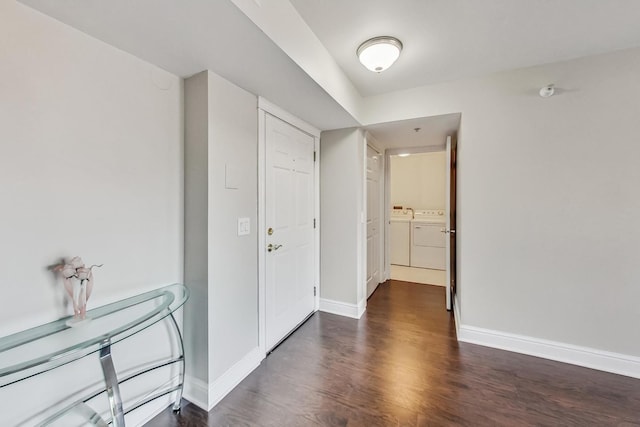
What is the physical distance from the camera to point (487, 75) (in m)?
2.24

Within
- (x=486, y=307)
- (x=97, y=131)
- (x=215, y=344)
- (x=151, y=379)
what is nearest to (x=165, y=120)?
(x=97, y=131)

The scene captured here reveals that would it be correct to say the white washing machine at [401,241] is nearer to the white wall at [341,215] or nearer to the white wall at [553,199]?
the white wall at [341,215]

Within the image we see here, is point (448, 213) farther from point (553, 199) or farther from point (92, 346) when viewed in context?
point (92, 346)

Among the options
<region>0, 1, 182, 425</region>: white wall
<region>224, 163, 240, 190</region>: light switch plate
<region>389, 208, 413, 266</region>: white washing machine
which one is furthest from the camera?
<region>389, 208, 413, 266</region>: white washing machine

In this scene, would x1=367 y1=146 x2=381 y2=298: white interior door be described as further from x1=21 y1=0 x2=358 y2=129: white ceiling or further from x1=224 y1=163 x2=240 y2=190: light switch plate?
x1=224 y1=163 x2=240 y2=190: light switch plate

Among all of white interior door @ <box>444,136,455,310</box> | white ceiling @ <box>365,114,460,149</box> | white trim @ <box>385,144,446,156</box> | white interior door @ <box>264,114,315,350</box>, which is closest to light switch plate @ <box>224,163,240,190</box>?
white interior door @ <box>264,114,315,350</box>

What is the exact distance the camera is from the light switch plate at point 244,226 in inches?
72.7

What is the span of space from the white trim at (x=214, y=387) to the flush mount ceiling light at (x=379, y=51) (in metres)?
2.33

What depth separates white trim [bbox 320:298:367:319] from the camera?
9.28 ft

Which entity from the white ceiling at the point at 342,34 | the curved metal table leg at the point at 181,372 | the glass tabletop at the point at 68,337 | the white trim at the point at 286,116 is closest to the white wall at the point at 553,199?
the white ceiling at the point at 342,34

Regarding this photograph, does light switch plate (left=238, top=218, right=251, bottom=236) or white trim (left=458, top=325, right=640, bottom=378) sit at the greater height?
light switch plate (left=238, top=218, right=251, bottom=236)

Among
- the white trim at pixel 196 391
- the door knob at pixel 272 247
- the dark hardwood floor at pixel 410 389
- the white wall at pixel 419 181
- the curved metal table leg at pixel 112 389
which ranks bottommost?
the dark hardwood floor at pixel 410 389

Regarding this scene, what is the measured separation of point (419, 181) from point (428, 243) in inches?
55.1

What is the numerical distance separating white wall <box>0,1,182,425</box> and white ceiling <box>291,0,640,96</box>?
109 centimetres
